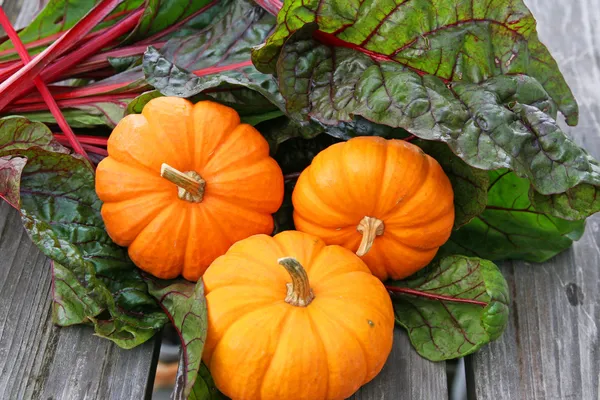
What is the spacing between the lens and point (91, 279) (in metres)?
1.31

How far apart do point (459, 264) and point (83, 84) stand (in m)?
1.05

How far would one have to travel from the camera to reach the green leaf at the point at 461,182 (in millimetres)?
1422

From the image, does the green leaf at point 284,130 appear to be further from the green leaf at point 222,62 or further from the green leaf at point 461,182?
the green leaf at point 461,182

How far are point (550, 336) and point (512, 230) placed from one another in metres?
0.24

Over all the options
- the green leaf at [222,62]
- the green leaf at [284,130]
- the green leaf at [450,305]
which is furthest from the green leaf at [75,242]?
the green leaf at [450,305]

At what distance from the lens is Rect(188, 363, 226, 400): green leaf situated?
1.26 metres

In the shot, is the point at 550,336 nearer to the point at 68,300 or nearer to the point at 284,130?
the point at 284,130

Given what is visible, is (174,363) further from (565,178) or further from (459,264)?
(565,178)

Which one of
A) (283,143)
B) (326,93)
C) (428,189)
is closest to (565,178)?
(428,189)

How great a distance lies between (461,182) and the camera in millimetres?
1465

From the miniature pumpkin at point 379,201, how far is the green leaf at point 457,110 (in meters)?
0.09

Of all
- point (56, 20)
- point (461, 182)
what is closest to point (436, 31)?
point (461, 182)

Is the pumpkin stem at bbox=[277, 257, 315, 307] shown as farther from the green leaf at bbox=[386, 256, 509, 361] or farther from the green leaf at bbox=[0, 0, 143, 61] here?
the green leaf at bbox=[0, 0, 143, 61]

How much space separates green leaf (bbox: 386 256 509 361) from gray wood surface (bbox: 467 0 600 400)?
0.26 ft
